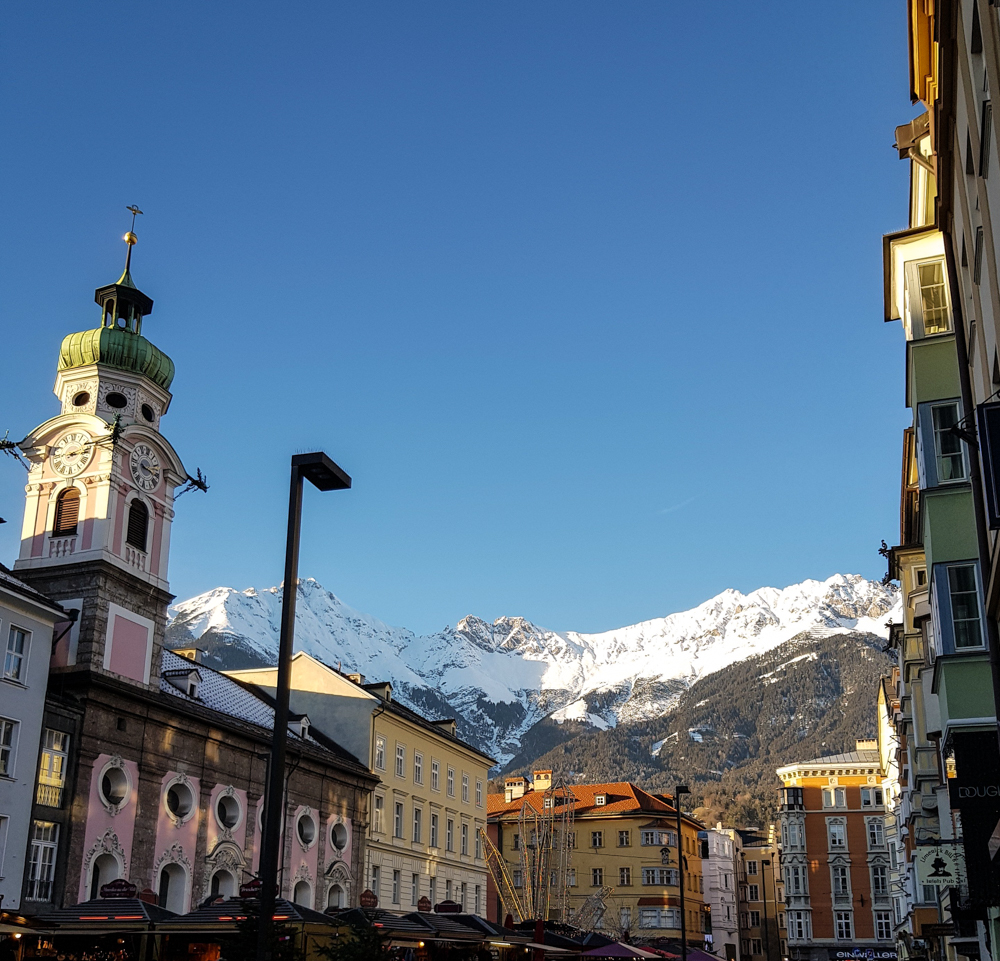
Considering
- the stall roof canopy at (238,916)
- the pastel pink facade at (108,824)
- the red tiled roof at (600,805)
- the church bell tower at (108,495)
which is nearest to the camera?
the stall roof canopy at (238,916)

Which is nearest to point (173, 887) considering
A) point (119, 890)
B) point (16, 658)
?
point (119, 890)

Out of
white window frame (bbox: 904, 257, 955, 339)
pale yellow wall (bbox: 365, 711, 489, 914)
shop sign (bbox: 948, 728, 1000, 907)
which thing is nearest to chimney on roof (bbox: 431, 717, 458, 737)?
pale yellow wall (bbox: 365, 711, 489, 914)

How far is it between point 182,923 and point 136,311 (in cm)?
2575

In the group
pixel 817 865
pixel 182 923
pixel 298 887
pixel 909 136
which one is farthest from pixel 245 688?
pixel 817 865

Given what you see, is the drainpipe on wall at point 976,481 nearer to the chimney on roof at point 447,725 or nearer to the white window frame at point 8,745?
the white window frame at point 8,745

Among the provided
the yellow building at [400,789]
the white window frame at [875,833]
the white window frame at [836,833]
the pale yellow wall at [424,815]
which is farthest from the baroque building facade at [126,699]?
the white window frame at [875,833]

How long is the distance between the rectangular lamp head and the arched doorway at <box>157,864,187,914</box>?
28.4m

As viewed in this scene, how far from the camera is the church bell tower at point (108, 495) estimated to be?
128 ft

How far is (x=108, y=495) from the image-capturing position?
4056 cm

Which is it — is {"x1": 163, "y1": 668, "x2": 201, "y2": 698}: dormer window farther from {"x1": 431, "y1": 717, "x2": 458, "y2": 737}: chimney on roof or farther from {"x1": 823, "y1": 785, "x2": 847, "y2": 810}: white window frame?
{"x1": 823, "y1": 785, "x2": 847, "y2": 810}: white window frame

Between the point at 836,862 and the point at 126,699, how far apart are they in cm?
7434

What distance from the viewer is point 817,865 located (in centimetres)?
9650

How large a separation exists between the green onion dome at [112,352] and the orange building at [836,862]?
7269cm

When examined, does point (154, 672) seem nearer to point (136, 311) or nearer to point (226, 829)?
point (226, 829)
